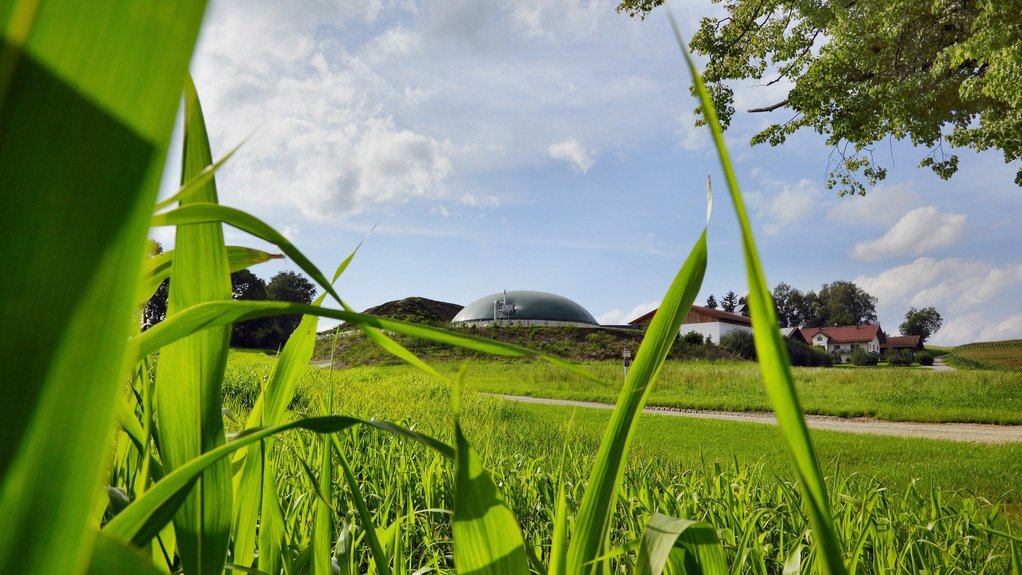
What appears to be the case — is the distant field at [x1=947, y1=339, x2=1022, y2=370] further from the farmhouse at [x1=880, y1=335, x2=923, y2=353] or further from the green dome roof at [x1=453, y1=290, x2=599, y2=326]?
the farmhouse at [x1=880, y1=335, x2=923, y2=353]

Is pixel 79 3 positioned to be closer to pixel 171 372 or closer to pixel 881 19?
pixel 171 372

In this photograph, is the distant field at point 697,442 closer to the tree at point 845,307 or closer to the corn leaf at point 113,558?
the corn leaf at point 113,558

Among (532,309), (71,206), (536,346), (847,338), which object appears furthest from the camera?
(847,338)

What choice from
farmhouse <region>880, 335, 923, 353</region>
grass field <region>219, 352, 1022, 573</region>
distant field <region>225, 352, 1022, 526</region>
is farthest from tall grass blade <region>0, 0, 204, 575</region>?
farmhouse <region>880, 335, 923, 353</region>

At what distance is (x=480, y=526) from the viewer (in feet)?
1.59

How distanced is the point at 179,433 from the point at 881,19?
14.2 metres

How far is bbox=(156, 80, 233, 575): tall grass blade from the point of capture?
0.56 meters

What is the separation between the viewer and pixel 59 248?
0.20 m

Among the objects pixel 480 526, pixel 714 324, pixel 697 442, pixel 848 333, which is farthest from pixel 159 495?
pixel 848 333

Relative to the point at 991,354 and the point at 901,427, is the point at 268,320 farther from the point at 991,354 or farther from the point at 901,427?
the point at 991,354

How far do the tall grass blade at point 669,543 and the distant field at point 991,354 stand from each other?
28.3m

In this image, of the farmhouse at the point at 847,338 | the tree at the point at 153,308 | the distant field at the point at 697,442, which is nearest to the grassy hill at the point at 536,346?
the distant field at the point at 697,442

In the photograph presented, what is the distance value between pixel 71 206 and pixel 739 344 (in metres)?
32.0

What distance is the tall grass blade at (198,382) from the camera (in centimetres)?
56
